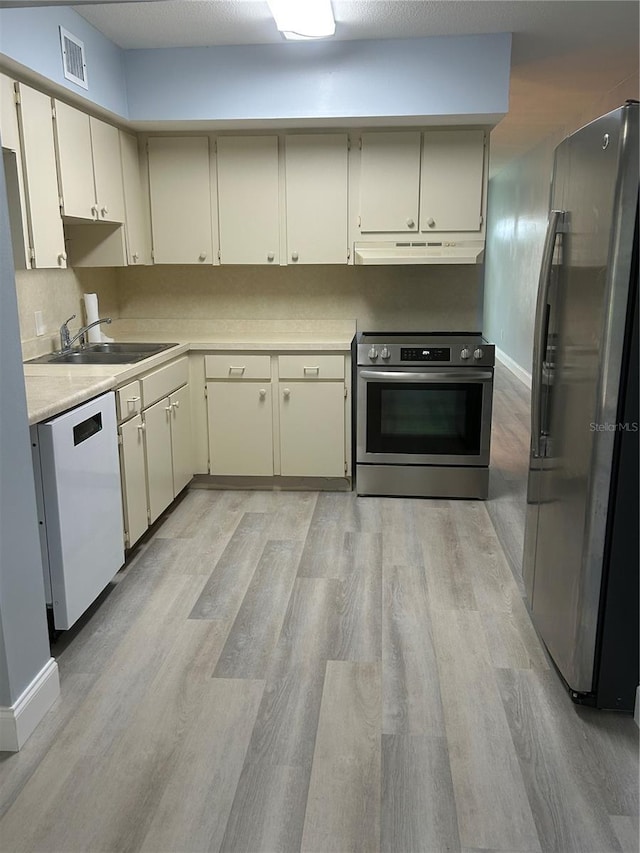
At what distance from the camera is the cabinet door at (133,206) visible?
4.05m

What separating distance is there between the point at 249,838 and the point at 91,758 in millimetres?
565

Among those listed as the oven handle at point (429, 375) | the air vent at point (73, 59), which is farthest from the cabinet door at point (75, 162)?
the oven handle at point (429, 375)

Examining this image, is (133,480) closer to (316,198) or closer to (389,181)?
(316,198)

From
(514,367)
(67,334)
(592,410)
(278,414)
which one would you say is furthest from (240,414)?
(514,367)

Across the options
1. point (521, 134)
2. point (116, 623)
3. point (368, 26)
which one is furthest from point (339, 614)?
point (521, 134)

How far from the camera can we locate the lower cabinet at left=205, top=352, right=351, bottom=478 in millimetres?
4168

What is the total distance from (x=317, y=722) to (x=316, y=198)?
3033 millimetres

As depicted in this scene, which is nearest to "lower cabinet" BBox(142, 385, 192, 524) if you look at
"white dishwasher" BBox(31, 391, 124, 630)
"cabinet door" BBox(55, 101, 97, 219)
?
"white dishwasher" BBox(31, 391, 124, 630)

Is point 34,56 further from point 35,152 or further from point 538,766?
point 538,766

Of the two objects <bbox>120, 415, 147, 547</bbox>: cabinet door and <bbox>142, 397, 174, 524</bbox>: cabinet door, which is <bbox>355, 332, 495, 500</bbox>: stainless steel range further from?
<bbox>120, 415, 147, 547</bbox>: cabinet door

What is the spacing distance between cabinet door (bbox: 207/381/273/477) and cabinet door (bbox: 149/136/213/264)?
853mm

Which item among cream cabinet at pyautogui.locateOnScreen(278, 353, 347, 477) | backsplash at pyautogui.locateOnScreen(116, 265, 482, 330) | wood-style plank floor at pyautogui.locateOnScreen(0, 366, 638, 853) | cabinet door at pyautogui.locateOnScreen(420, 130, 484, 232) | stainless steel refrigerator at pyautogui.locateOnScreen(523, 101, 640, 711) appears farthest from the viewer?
backsplash at pyautogui.locateOnScreen(116, 265, 482, 330)

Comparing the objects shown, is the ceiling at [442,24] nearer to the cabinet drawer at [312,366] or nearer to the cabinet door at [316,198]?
the cabinet door at [316,198]

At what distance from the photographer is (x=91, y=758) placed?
2.04 m
